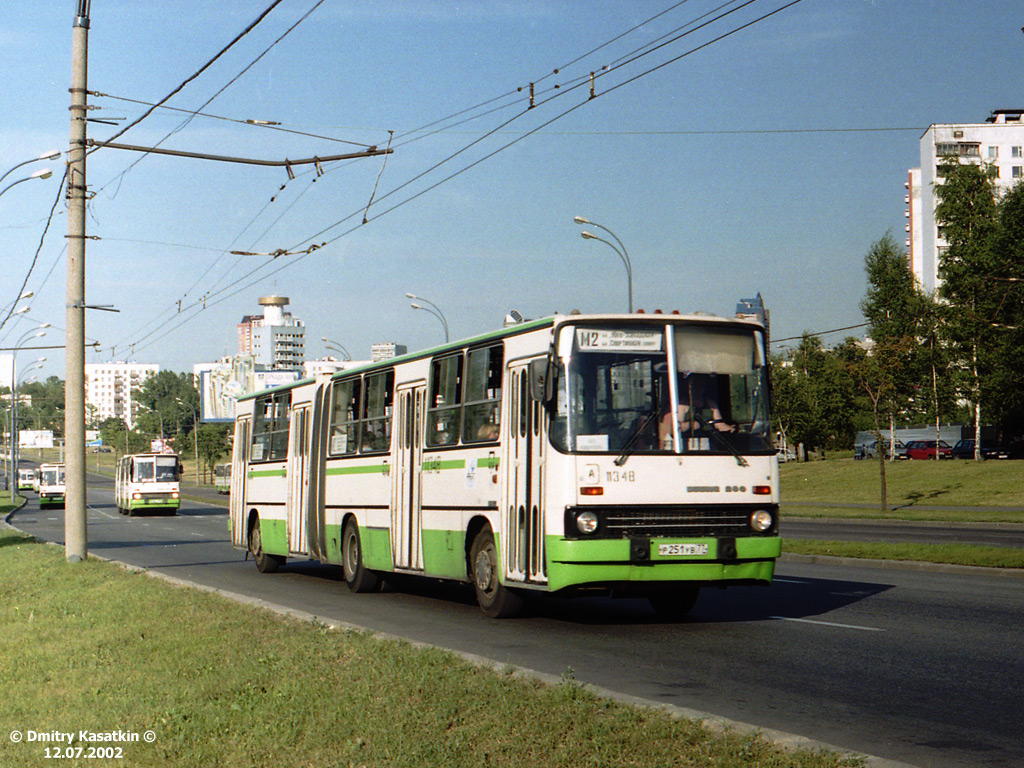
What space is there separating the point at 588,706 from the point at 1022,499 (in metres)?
42.1

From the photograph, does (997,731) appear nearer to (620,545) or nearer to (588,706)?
(588,706)

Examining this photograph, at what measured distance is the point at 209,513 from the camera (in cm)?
5681

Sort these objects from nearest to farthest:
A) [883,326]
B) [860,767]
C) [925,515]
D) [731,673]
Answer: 1. [860,767]
2. [731,673]
3. [925,515]
4. [883,326]

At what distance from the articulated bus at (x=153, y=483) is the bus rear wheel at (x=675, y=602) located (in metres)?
43.2

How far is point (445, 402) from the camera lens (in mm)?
14672

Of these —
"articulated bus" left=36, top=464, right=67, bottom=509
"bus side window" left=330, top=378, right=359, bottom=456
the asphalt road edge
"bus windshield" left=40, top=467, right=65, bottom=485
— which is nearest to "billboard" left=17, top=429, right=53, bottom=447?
"bus windshield" left=40, top=467, right=65, bottom=485

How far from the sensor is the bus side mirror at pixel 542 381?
1176cm

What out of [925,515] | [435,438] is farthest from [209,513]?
[435,438]

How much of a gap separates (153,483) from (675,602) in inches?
1749

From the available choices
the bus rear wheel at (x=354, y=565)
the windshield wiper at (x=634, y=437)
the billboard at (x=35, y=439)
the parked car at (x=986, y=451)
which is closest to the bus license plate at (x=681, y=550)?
the windshield wiper at (x=634, y=437)

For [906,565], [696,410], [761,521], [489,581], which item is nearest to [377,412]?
[489,581]

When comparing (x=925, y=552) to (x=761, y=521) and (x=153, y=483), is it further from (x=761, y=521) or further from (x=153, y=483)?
(x=153, y=483)

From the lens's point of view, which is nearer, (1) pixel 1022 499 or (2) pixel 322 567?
(2) pixel 322 567

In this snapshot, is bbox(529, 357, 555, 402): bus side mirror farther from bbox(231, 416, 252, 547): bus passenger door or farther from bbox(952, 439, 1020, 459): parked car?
bbox(952, 439, 1020, 459): parked car
